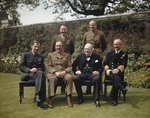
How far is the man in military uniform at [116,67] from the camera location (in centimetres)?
518

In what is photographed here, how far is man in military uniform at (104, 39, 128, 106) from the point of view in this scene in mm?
5177

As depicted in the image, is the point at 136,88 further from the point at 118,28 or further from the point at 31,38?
the point at 31,38

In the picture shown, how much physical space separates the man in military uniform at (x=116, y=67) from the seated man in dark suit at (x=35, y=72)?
60.0 inches

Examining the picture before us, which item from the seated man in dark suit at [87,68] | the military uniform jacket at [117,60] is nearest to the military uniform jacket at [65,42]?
the seated man in dark suit at [87,68]

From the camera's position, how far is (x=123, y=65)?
5453mm

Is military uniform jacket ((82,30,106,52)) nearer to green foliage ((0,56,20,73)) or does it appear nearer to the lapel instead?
the lapel

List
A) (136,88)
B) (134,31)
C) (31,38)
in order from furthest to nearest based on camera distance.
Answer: (31,38) < (134,31) < (136,88)

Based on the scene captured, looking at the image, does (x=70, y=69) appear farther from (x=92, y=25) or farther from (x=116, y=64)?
(x=92, y=25)

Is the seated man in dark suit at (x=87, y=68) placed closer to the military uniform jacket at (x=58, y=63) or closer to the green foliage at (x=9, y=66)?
the military uniform jacket at (x=58, y=63)

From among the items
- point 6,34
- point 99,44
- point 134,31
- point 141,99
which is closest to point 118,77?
point 141,99

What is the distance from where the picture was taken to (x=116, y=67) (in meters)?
5.54

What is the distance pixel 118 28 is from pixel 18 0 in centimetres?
1059

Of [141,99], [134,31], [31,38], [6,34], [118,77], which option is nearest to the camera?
[118,77]

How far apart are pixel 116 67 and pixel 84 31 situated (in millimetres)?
6174
